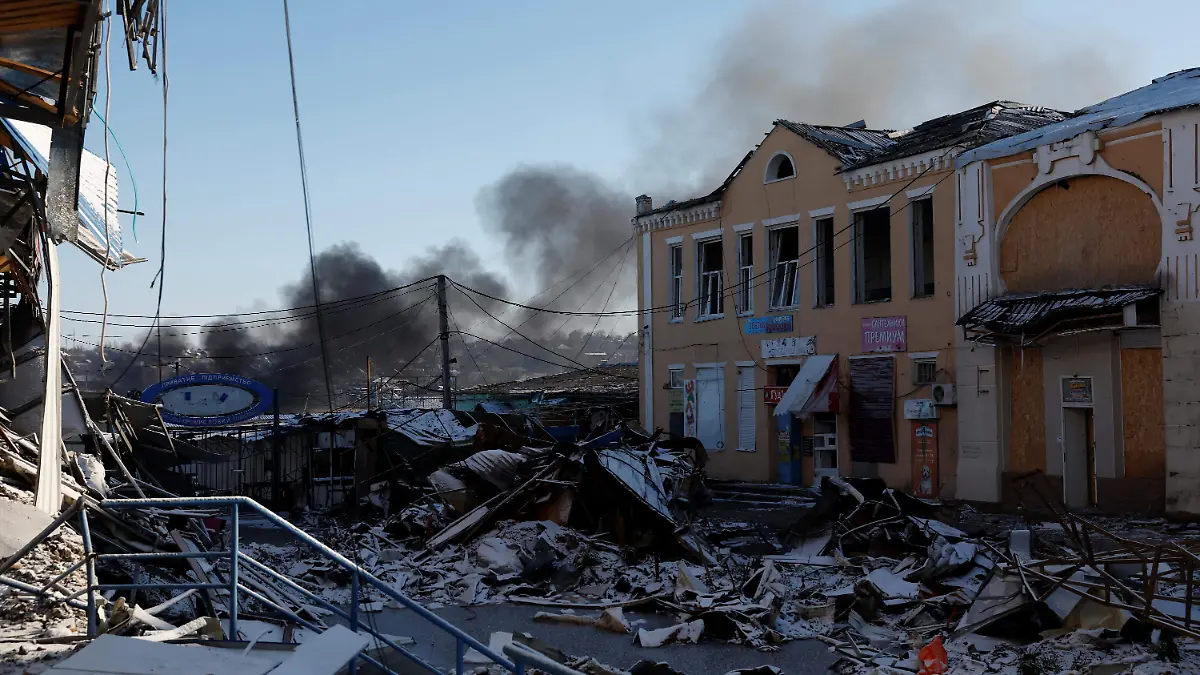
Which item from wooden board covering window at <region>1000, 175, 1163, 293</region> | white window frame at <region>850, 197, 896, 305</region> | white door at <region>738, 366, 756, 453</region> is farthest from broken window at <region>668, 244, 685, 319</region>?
wooden board covering window at <region>1000, 175, 1163, 293</region>

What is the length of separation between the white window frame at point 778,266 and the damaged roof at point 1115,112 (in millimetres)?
5611

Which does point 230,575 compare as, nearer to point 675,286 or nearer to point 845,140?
point 845,140

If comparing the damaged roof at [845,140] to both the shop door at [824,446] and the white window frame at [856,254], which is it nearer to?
the white window frame at [856,254]

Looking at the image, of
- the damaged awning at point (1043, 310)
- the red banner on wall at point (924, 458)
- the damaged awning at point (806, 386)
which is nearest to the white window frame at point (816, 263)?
the damaged awning at point (806, 386)

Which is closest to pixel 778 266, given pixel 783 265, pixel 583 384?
pixel 783 265

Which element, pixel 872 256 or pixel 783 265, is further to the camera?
pixel 783 265

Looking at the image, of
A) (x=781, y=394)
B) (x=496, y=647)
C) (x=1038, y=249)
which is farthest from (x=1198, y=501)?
(x=496, y=647)

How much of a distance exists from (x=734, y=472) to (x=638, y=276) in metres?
6.95

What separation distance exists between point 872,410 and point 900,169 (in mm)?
5560

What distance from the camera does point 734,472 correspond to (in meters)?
29.5

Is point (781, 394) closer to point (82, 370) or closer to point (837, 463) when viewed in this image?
point (837, 463)

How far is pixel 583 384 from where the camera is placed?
42.4 m

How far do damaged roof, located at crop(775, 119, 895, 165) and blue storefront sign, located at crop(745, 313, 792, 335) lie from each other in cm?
425

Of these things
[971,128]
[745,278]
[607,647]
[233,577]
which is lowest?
[607,647]
